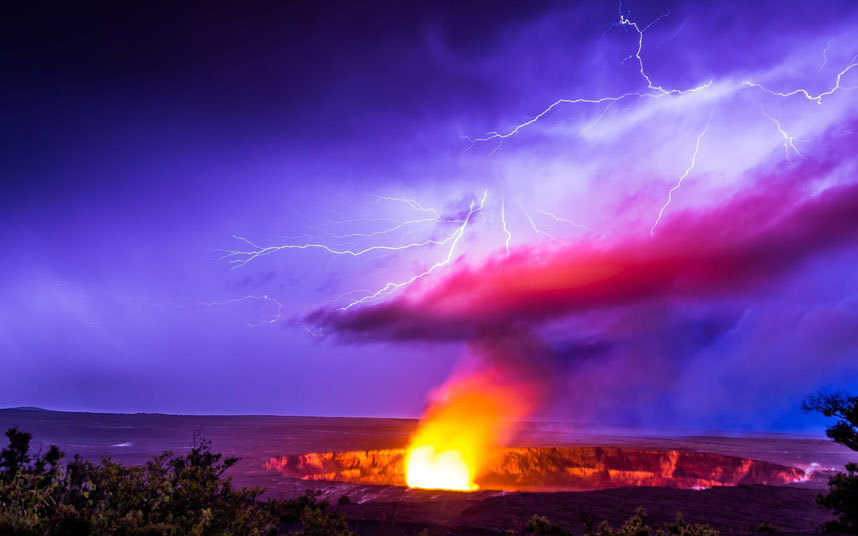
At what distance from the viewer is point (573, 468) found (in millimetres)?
40000

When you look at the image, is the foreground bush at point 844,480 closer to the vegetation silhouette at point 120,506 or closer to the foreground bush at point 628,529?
the foreground bush at point 628,529

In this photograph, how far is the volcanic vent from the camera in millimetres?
35938

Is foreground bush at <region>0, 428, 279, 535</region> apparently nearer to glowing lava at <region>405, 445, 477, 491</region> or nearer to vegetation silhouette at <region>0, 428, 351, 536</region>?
vegetation silhouette at <region>0, 428, 351, 536</region>

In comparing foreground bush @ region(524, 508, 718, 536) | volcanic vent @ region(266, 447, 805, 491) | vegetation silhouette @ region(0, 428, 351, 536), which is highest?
vegetation silhouette @ region(0, 428, 351, 536)

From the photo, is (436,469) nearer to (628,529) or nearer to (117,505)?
(628,529)

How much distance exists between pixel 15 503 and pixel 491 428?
62.7 meters

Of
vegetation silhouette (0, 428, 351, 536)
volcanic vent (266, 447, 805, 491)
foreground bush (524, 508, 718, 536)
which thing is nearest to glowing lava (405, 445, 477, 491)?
volcanic vent (266, 447, 805, 491)

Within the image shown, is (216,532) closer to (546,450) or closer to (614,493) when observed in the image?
(614,493)

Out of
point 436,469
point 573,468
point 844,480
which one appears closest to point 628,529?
point 844,480

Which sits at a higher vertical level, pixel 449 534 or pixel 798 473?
pixel 449 534

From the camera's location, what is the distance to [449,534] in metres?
16.1

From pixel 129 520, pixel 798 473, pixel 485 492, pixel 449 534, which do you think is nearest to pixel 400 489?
pixel 485 492

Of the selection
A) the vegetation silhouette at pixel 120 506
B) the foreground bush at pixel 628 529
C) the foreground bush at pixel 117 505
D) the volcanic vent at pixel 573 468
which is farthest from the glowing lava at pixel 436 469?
the foreground bush at pixel 117 505

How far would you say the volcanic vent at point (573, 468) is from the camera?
118ft
